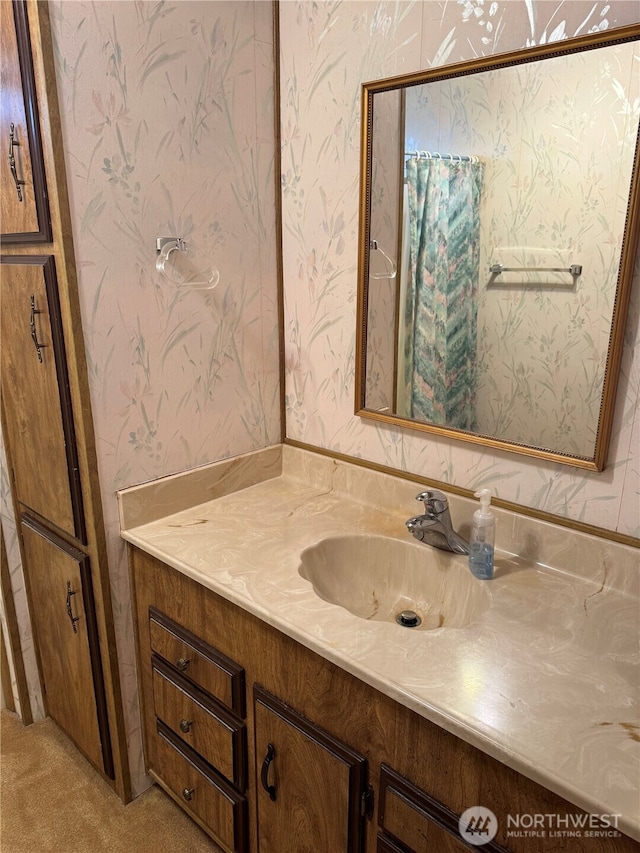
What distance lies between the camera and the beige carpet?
154 cm

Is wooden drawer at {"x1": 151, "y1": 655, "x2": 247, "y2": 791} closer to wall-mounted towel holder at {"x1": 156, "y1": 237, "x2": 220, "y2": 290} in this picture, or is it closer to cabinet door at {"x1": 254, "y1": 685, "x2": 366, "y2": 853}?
cabinet door at {"x1": 254, "y1": 685, "x2": 366, "y2": 853}

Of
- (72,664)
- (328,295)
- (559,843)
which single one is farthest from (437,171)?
(72,664)

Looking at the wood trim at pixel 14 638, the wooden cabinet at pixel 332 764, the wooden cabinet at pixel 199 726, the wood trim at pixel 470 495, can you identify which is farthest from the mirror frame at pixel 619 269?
the wood trim at pixel 14 638

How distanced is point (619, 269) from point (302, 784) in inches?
44.8

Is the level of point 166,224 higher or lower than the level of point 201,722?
higher

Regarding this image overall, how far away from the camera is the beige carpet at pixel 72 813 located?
1.54 meters

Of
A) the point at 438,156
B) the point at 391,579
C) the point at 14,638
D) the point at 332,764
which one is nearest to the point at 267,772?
the point at 332,764

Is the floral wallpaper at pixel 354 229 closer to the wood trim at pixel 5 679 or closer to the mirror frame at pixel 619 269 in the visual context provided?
the mirror frame at pixel 619 269

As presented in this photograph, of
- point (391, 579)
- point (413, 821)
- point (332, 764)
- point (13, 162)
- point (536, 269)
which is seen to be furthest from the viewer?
point (391, 579)

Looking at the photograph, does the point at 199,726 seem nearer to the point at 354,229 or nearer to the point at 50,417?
the point at 50,417

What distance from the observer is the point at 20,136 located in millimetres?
1250

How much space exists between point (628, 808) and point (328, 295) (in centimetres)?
124

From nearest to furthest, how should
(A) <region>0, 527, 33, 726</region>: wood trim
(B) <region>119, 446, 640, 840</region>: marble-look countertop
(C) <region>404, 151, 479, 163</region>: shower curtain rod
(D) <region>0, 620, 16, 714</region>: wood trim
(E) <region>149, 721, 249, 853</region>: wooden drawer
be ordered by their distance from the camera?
(B) <region>119, 446, 640, 840</region>: marble-look countertop, (C) <region>404, 151, 479, 163</region>: shower curtain rod, (E) <region>149, 721, 249, 853</region>: wooden drawer, (A) <region>0, 527, 33, 726</region>: wood trim, (D) <region>0, 620, 16, 714</region>: wood trim

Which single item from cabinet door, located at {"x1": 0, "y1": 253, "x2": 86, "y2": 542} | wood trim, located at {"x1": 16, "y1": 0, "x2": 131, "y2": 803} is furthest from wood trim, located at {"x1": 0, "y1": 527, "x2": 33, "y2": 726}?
wood trim, located at {"x1": 16, "y1": 0, "x2": 131, "y2": 803}
